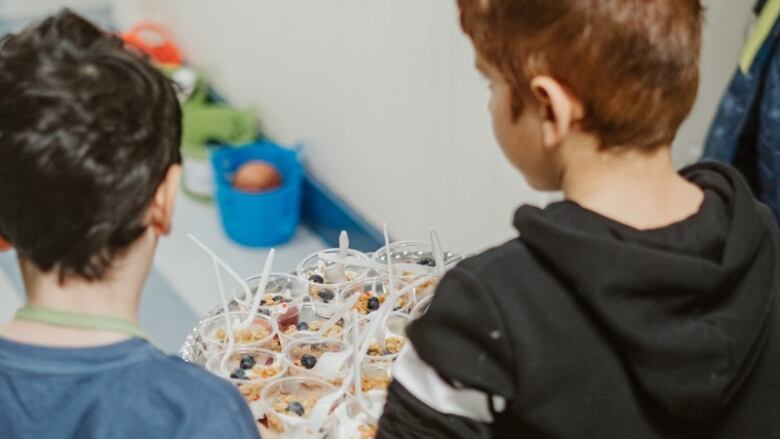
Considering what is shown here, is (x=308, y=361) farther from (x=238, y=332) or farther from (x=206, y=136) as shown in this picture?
(x=206, y=136)

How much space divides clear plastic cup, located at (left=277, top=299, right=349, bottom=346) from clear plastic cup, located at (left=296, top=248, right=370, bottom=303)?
0.07 ft

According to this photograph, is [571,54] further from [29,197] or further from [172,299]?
[172,299]

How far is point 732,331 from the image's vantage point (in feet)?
2.87

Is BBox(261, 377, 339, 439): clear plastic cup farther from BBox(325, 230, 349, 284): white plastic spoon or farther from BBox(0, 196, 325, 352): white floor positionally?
BBox(0, 196, 325, 352): white floor

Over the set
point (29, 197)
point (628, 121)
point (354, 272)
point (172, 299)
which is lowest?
point (172, 299)

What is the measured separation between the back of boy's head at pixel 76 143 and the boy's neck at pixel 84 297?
11 millimetres

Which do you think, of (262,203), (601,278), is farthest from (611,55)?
(262,203)

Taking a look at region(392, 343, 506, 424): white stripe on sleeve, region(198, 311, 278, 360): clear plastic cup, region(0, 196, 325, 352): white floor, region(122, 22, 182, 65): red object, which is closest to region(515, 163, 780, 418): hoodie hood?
region(392, 343, 506, 424): white stripe on sleeve

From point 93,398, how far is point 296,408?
281 mm

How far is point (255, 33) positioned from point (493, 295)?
6.12ft

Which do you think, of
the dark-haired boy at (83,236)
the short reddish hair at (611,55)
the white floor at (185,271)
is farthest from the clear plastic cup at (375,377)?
the white floor at (185,271)

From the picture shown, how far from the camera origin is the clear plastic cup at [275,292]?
119 centimetres

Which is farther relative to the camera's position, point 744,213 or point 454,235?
point 454,235

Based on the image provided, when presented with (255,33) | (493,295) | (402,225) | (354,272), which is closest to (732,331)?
(493,295)
